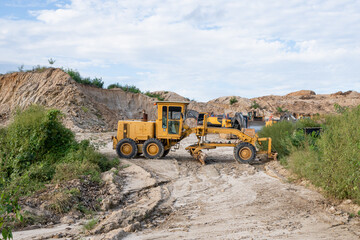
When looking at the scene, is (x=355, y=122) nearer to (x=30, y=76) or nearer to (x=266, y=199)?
(x=266, y=199)

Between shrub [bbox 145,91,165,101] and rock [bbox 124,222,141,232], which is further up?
shrub [bbox 145,91,165,101]

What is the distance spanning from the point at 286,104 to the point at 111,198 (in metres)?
48.1

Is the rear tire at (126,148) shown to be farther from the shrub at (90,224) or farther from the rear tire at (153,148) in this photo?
the shrub at (90,224)

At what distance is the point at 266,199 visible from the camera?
821 cm

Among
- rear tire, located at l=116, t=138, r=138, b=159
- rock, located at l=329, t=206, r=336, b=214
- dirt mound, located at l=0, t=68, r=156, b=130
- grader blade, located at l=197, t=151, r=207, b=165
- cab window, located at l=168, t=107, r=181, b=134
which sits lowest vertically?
rock, located at l=329, t=206, r=336, b=214

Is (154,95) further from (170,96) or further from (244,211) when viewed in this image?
(244,211)

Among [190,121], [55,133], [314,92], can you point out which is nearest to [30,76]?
[190,121]

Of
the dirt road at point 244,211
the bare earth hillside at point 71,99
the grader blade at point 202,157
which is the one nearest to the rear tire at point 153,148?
the grader blade at point 202,157

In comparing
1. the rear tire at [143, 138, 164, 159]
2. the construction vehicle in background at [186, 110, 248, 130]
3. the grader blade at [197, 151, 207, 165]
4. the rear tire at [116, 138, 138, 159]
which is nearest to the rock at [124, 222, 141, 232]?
the grader blade at [197, 151, 207, 165]

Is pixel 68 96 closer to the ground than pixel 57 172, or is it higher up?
higher up

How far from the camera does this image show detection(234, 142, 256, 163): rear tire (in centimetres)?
1322

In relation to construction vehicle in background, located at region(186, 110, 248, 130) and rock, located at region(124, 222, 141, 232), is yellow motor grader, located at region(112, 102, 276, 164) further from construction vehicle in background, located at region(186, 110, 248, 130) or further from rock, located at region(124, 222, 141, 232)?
rock, located at region(124, 222, 141, 232)

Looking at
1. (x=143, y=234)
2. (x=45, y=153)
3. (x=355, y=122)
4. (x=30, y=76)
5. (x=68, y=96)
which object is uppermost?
(x=30, y=76)

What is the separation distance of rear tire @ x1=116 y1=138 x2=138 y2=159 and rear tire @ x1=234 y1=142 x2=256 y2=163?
409cm
